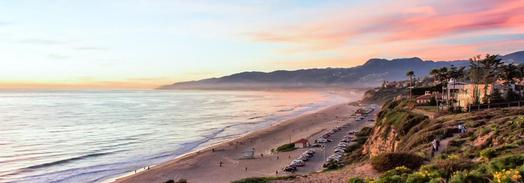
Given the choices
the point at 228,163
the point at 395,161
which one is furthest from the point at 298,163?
the point at 395,161

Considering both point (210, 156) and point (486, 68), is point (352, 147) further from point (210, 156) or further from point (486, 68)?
point (486, 68)

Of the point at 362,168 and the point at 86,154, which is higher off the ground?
the point at 362,168

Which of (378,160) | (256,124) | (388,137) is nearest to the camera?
(378,160)

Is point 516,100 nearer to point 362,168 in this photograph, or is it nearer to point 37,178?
point 362,168

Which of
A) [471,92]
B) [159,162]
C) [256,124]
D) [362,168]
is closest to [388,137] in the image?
[471,92]

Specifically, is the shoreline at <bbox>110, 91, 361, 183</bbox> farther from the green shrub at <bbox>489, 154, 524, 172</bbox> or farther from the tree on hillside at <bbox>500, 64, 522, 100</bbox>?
the green shrub at <bbox>489, 154, 524, 172</bbox>

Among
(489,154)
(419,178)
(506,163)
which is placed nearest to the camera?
(419,178)
